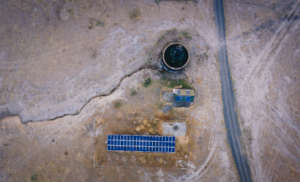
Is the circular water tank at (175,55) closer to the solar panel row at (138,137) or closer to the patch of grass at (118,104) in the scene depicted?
the patch of grass at (118,104)

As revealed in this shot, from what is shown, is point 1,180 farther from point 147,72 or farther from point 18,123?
point 147,72

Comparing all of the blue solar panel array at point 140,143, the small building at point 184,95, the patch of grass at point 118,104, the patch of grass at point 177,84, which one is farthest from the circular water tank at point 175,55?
the blue solar panel array at point 140,143

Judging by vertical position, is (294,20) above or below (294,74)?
above

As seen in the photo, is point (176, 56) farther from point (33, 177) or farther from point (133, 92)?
point (33, 177)

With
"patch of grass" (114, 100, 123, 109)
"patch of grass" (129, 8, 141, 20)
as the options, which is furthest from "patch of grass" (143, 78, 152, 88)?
"patch of grass" (129, 8, 141, 20)

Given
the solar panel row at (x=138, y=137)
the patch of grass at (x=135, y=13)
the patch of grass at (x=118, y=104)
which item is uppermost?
the patch of grass at (x=135, y=13)

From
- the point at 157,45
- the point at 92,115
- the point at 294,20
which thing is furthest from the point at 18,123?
the point at 294,20

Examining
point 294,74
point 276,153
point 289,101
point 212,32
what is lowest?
point 276,153
